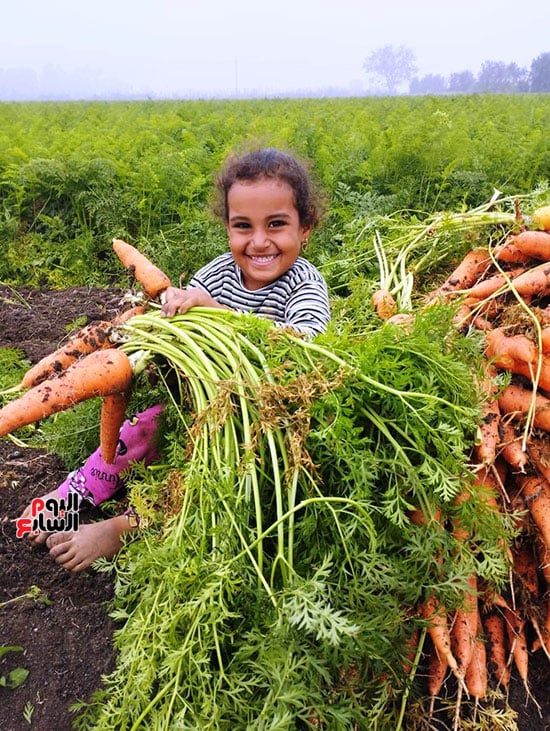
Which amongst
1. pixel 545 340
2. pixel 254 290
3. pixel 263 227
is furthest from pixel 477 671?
pixel 263 227

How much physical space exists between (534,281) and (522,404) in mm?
537

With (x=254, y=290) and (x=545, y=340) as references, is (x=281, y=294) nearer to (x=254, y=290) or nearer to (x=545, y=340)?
(x=254, y=290)

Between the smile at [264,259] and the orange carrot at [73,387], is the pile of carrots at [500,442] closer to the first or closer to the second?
the orange carrot at [73,387]

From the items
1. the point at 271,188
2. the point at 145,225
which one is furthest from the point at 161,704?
the point at 145,225

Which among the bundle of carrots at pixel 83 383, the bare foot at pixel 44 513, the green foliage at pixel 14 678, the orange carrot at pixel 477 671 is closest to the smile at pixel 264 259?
the bundle of carrots at pixel 83 383

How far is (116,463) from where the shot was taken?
8.70ft

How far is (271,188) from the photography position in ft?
8.69

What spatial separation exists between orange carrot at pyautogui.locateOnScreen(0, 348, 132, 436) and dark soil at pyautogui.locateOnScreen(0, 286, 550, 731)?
660mm

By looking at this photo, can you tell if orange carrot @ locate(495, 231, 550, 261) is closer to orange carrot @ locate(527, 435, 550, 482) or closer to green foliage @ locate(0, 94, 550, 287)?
orange carrot @ locate(527, 435, 550, 482)

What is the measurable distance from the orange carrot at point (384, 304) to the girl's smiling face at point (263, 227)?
450 mm

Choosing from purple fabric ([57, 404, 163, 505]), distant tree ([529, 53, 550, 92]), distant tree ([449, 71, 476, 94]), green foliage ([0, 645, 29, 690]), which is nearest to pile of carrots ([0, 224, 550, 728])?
purple fabric ([57, 404, 163, 505])

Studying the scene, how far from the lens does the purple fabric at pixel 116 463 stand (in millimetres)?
2668

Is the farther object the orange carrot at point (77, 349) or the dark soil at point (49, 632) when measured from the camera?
the orange carrot at point (77, 349)

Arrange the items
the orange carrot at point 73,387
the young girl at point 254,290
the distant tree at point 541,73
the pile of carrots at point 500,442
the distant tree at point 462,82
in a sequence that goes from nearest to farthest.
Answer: the pile of carrots at point 500,442, the orange carrot at point 73,387, the young girl at point 254,290, the distant tree at point 541,73, the distant tree at point 462,82
